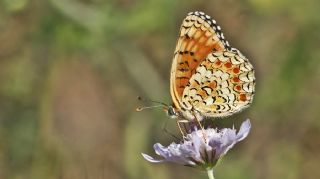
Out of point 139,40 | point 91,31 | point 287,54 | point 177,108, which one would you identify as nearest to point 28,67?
point 91,31

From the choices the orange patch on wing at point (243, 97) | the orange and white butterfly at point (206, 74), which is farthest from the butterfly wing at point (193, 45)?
the orange patch on wing at point (243, 97)

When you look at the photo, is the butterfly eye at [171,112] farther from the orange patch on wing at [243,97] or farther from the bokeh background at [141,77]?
the bokeh background at [141,77]

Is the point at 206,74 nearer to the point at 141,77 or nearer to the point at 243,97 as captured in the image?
the point at 243,97

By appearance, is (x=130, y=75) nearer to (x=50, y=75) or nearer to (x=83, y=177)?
(x=50, y=75)

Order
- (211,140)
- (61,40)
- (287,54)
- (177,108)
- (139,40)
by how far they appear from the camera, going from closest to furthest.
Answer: (211,140) < (177,108) < (61,40) < (287,54) < (139,40)

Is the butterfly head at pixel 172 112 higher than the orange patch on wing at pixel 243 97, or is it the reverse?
the orange patch on wing at pixel 243 97

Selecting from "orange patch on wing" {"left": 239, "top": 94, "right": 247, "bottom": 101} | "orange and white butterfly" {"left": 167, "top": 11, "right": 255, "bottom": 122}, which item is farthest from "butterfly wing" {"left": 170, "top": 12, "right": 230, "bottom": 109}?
"orange patch on wing" {"left": 239, "top": 94, "right": 247, "bottom": 101}
